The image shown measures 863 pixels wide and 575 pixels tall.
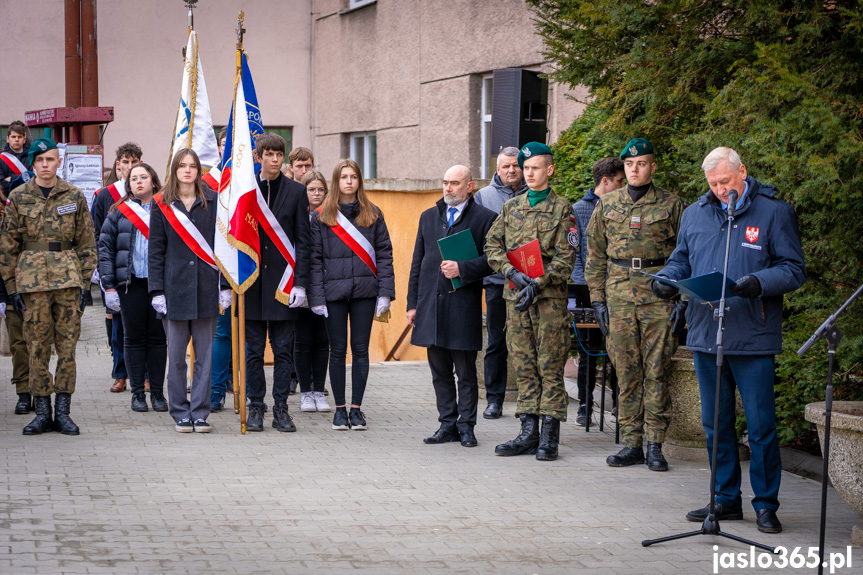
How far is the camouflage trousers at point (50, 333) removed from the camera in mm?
8383

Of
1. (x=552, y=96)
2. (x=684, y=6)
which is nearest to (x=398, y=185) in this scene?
(x=552, y=96)

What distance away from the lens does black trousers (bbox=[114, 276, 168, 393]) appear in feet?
31.4

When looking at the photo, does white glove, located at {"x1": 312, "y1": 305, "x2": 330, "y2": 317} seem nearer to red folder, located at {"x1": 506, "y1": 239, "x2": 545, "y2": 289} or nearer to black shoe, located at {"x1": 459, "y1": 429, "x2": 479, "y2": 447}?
black shoe, located at {"x1": 459, "y1": 429, "x2": 479, "y2": 447}

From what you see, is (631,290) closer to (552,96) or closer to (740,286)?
(740,286)

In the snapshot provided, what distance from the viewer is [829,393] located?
495cm

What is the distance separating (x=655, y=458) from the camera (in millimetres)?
7566

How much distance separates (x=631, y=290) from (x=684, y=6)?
1.86 m

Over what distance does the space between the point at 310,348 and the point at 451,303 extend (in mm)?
1937

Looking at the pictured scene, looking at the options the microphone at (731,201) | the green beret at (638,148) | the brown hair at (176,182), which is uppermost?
the green beret at (638,148)

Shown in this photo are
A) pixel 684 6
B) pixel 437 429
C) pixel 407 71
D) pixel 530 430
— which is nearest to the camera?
pixel 684 6

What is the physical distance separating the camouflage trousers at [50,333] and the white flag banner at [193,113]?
208 cm

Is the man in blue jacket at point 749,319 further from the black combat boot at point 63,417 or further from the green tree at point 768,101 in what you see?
the black combat boot at point 63,417

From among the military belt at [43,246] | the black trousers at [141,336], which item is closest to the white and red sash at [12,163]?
the black trousers at [141,336]

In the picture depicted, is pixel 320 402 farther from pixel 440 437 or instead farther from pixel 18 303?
pixel 18 303
